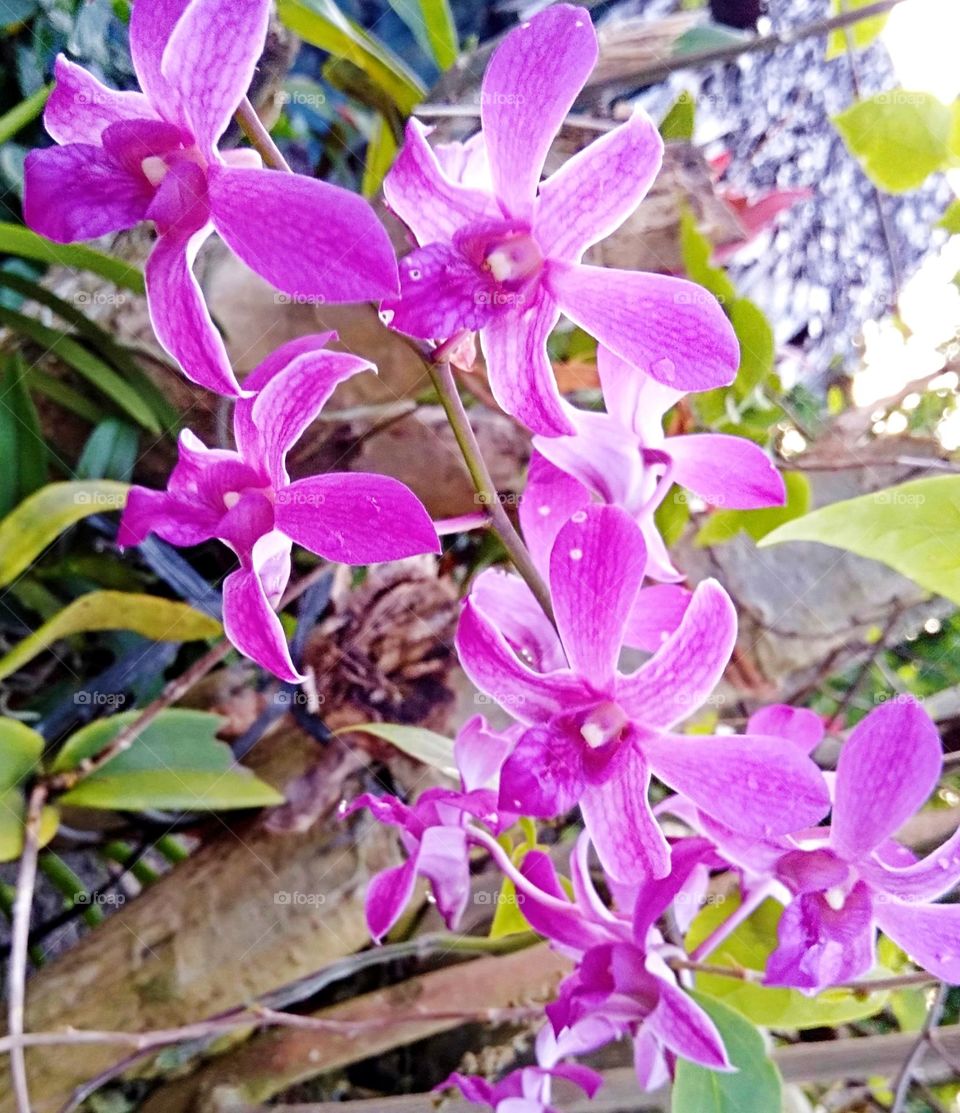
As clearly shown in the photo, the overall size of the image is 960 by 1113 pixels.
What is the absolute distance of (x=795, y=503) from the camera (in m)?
0.82

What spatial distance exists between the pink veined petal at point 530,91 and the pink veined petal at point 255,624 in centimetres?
19

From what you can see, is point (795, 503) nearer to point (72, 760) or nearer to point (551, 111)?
point (551, 111)

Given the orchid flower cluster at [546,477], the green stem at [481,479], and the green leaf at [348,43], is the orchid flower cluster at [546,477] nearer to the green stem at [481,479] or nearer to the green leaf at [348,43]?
the green stem at [481,479]

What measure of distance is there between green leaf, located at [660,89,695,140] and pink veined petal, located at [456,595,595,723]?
54cm

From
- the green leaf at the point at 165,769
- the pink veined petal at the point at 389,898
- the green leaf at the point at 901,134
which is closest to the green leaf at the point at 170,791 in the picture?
the green leaf at the point at 165,769

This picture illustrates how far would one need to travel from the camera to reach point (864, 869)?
38 centimetres

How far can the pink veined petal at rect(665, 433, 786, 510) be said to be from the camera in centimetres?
41

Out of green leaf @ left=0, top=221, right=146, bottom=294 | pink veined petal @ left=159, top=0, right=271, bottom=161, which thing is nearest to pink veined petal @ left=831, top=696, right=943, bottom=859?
pink veined petal @ left=159, top=0, right=271, bottom=161

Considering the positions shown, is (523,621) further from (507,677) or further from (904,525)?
(904,525)

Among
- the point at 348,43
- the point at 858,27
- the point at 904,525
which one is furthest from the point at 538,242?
the point at 858,27

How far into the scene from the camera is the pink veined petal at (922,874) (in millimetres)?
369

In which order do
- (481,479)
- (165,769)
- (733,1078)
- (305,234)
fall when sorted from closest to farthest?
(305,234)
(481,479)
(733,1078)
(165,769)

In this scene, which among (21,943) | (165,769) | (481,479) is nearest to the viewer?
(481,479)

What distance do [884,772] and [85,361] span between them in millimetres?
849
